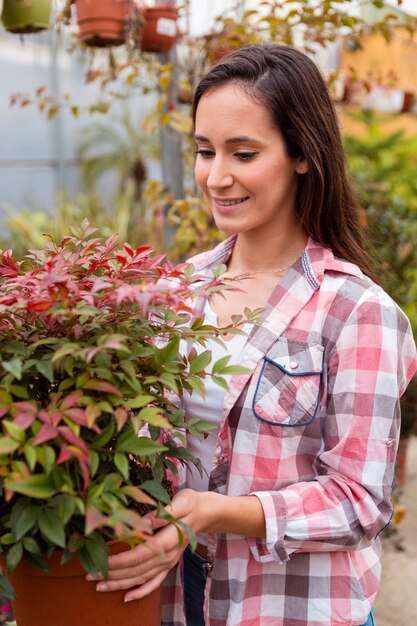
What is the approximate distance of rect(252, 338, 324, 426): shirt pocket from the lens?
4.57 feet

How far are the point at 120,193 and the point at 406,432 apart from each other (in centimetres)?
416

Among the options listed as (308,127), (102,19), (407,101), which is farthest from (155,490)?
(407,101)

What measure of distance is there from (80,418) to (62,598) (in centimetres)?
33

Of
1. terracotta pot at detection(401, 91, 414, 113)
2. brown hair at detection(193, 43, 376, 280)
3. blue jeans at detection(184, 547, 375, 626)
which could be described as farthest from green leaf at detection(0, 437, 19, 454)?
terracotta pot at detection(401, 91, 414, 113)

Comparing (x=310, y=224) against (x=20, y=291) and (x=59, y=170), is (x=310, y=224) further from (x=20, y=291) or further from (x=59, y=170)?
(x=59, y=170)

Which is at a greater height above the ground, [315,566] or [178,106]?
[178,106]

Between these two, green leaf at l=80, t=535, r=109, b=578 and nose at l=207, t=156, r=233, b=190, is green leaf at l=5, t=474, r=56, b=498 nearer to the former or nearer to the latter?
green leaf at l=80, t=535, r=109, b=578

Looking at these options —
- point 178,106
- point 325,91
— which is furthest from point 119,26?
point 325,91

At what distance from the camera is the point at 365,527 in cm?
135

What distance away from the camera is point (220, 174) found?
146cm

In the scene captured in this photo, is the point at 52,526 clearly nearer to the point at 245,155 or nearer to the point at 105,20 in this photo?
the point at 245,155

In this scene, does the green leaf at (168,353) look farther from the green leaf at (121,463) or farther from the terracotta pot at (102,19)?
the terracotta pot at (102,19)

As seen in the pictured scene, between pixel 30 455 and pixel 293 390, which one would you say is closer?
pixel 30 455

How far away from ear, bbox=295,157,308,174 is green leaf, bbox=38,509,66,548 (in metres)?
0.90
